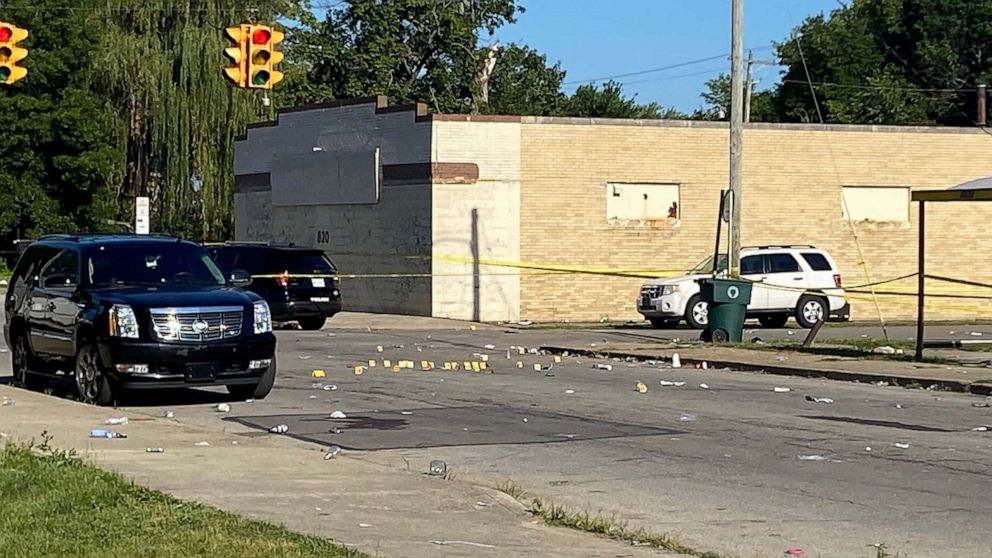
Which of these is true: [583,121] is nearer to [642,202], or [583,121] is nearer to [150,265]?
[642,202]

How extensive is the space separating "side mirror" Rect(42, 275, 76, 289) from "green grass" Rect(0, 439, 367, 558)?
693cm

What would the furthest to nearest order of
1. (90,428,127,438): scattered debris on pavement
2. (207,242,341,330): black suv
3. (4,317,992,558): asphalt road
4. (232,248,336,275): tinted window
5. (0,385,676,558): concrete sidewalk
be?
(232,248,336,275): tinted window → (207,242,341,330): black suv → (90,428,127,438): scattered debris on pavement → (4,317,992,558): asphalt road → (0,385,676,558): concrete sidewalk

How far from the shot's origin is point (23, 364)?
62.4ft

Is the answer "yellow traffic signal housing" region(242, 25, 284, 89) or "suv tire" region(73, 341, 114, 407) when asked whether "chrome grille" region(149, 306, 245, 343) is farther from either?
"yellow traffic signal housing" region(242, 25, 284, 89)

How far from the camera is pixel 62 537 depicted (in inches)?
344

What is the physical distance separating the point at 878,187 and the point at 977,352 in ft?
59.1

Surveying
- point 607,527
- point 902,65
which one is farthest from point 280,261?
point 902,65

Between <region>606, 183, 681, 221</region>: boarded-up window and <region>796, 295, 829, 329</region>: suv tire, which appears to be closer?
<region>796, 295, 829, 329</region>: suv tire

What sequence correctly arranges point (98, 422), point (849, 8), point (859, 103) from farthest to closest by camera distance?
point (849, 8) → point (859, 103) → point (98, 422)

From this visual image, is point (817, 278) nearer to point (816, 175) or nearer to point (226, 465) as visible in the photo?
point (816, 175)

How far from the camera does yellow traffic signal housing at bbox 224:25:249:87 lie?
24703mm

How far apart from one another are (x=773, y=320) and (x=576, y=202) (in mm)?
6169

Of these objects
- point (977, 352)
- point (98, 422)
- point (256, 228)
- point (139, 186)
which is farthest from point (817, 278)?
A: point (139, 186)

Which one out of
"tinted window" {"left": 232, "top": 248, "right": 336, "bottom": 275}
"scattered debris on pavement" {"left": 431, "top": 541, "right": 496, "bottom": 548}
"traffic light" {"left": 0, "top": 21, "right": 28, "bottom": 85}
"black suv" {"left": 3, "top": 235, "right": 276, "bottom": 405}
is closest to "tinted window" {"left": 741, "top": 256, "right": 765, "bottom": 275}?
"tinted window" {"left": 232, "top": 248, "right": 336, "bottom": 275}
